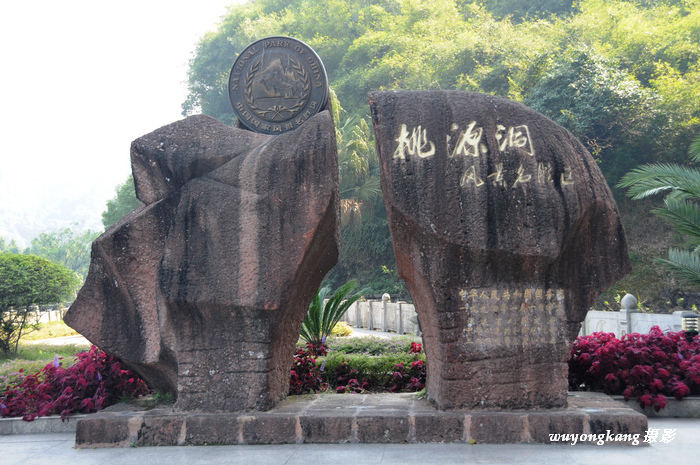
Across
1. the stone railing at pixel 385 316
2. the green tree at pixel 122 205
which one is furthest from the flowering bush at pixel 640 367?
the green tree at pixel 122 205

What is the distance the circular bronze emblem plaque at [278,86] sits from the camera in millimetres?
5492

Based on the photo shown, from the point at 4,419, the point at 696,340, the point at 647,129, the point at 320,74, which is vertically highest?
the point at 647,129

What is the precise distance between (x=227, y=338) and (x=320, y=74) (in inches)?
105

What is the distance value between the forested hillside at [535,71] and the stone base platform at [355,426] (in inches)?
541

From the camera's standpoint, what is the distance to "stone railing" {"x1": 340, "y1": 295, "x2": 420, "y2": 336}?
1477 centimetres

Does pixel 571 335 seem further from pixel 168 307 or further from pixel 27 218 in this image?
pixel 27 218

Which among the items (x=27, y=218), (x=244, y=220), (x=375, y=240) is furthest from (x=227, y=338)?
(x=27, y=218)

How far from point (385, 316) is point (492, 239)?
12544 mm

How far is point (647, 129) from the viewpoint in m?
16.6

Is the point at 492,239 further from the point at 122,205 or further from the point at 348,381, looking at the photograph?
the point at 122,205

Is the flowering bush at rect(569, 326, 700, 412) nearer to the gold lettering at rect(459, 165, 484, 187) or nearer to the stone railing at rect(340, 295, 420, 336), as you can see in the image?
the gold lettering at rect(459, 165, 484, 187)

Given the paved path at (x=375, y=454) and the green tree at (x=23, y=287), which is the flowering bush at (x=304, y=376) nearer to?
the paved path at (x=375, y=454)

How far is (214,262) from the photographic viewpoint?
433 cm

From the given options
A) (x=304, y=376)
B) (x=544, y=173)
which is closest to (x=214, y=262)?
(x=304, y=376)
